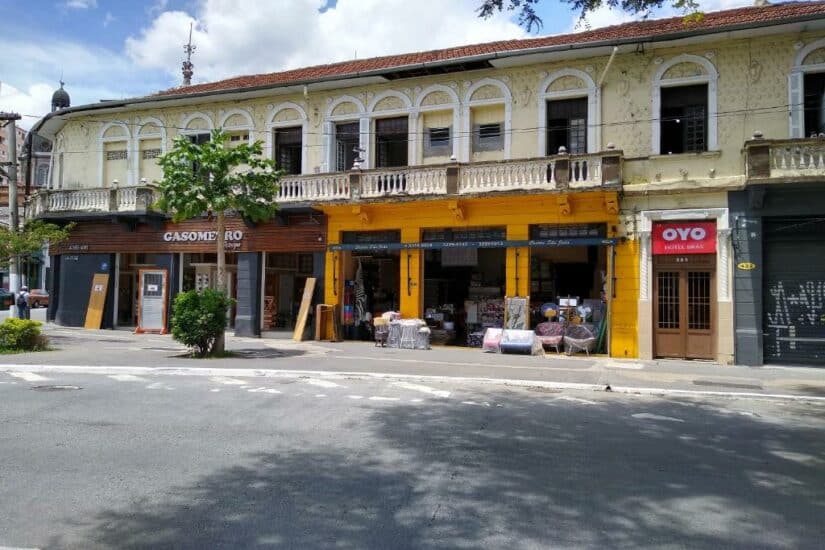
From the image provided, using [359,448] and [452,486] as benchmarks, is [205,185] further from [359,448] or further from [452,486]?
[452,486]

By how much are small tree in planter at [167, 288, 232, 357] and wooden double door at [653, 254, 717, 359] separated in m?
10.8

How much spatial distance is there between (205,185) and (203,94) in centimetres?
764

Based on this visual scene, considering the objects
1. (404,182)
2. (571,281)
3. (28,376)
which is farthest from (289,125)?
(28,376)

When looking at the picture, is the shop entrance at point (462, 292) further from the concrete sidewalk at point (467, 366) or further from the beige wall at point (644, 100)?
the beige wall at point (644, 100)

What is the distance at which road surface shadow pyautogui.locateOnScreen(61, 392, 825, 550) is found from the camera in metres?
4.23

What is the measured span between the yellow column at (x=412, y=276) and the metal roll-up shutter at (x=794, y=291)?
8846 mm

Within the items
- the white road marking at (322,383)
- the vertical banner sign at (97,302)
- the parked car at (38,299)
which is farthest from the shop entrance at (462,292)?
the parked car at (38,299)

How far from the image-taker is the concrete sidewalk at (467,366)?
11.5 meters

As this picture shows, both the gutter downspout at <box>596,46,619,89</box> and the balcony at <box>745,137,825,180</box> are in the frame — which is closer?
the balcony at <box>745,137,825,180</box>

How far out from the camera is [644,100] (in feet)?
53.0

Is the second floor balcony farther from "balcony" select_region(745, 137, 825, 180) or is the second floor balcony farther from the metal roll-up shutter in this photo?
the metal roll-up shutter

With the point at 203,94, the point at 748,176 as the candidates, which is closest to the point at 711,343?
the point at 748,176

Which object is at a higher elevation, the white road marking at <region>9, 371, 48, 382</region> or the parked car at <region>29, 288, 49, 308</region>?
the parked car at <region>29, 288, 49, 308</region>

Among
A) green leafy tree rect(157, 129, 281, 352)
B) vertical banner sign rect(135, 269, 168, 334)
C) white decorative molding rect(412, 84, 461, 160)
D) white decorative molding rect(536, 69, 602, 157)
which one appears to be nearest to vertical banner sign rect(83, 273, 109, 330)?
vertical banner sign rect(135, 269, 168, 334)
